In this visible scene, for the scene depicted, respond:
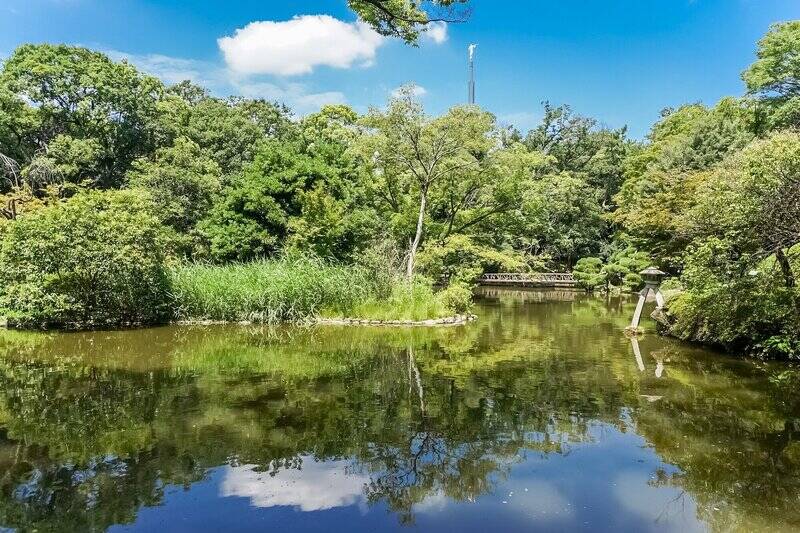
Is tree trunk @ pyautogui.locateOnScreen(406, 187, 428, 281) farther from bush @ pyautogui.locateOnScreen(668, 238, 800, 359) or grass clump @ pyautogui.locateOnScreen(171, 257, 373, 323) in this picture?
bush @ pyautogui.locateOnScreen(668, 238, 800, 359)

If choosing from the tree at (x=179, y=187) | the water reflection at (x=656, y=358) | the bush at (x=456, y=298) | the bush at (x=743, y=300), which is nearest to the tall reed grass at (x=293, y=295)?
the bush at (x=456, y=298)

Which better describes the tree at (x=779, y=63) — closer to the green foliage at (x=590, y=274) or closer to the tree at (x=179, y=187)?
the green foliage at (x=590, y=274)

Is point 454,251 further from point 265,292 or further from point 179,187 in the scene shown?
point 179,187

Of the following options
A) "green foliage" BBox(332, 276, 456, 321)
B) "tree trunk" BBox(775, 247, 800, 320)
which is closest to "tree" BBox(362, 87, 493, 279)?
"green foliage" BBox(332, 276, 456, 321)

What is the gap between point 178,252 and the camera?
68.6 feet

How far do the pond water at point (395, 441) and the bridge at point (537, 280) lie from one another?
1989cm

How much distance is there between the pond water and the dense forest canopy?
211cm

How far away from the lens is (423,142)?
17766 mm

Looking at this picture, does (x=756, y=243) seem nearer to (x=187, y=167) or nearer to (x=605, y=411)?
(x=605, y=411)

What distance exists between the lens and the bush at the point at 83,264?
1353 centimetres

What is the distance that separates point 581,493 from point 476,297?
Result: 2060 centimetres

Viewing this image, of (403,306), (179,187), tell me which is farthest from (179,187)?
(403,306)

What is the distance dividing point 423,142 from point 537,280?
15616mm

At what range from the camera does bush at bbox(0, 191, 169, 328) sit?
533 inches
